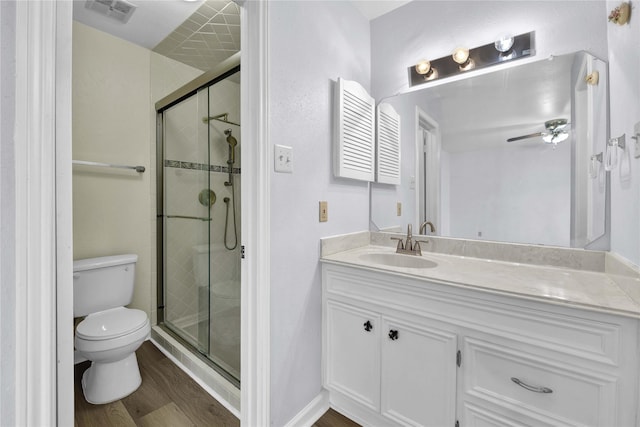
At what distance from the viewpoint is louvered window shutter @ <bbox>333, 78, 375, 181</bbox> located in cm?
160

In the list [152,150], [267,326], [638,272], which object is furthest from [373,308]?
[152,150]

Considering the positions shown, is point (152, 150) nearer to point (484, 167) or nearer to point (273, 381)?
point (273, 381)

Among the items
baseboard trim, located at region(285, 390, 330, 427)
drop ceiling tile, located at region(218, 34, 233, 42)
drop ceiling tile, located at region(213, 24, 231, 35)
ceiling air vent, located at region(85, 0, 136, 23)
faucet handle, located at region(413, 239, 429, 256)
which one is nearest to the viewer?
baseboard trim, located at region(285, 390, 330, 427)

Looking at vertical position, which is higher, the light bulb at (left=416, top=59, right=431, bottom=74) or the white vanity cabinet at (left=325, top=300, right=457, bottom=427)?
the light bulb at (left=416, top=59, right=431, bottom=74)

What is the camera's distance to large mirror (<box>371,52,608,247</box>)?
127 cm

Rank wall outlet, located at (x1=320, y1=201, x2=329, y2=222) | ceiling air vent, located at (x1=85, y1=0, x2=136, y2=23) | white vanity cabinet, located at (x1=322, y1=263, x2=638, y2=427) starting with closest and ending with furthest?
white vanity cabinet, located at (x1=322, y1=263, x2=638, y2=427), wall outlet, located at (x1=320, y1=201, x2=329, y2=222), ceiling air vent, located at (x1=85, y1=0, x2=136, y2=23)

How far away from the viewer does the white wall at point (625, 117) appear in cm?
91

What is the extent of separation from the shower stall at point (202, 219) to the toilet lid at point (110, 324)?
17.4 inches

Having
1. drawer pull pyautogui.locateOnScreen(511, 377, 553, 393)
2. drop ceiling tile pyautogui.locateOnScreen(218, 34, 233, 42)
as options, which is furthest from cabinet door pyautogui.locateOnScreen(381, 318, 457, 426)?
drop ceiling tile pyautogui.locateOnScreen(218, 34, 233, 42)

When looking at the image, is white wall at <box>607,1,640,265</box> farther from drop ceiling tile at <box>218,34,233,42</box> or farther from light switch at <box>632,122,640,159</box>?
drop ceiling tile at <box>218,34,233,42</box>

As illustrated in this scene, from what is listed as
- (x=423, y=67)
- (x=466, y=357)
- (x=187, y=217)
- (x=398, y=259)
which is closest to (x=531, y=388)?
(x=466, y=357)

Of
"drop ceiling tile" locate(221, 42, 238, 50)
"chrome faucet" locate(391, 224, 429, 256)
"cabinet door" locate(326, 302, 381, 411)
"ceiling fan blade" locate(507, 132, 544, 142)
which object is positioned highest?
"drop ceiling tile" locate(221, 42, 238, 50)

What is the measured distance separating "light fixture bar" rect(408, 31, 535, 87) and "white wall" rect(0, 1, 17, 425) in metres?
1.83

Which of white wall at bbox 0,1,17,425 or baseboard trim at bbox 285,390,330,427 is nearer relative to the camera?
white wall at bbox 0,1,17,425
